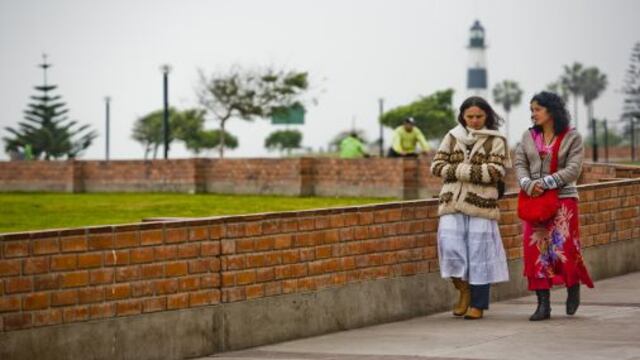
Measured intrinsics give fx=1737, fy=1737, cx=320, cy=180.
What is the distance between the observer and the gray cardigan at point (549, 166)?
12891 mm

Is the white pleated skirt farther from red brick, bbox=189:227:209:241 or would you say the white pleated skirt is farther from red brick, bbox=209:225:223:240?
red brick, bbox=189:227:209:241

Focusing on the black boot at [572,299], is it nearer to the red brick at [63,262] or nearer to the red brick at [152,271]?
the red brick at [152,271]

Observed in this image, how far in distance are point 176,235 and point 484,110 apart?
2.95 m

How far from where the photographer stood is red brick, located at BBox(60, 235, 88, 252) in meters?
10.5

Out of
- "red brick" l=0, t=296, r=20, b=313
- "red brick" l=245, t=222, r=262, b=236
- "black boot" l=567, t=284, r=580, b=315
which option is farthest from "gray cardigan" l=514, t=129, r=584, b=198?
"red brick" l=0, t=296, r=20, b=313

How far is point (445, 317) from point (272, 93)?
270 ft

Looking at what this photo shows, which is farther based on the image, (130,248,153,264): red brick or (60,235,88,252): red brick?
(130,248,153,264): red brick

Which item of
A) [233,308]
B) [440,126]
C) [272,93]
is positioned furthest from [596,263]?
[440,126]

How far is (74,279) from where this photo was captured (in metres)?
10.6

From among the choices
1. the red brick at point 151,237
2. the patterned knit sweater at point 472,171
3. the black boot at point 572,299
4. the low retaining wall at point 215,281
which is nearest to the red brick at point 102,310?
the low retaining wall at point 215,281

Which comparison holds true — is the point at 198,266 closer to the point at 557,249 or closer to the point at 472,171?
the point at 472,171

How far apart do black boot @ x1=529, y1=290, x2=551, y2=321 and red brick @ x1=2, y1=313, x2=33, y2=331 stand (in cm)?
416

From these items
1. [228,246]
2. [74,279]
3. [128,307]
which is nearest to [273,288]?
[228,246]

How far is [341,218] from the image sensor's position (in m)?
12.8
